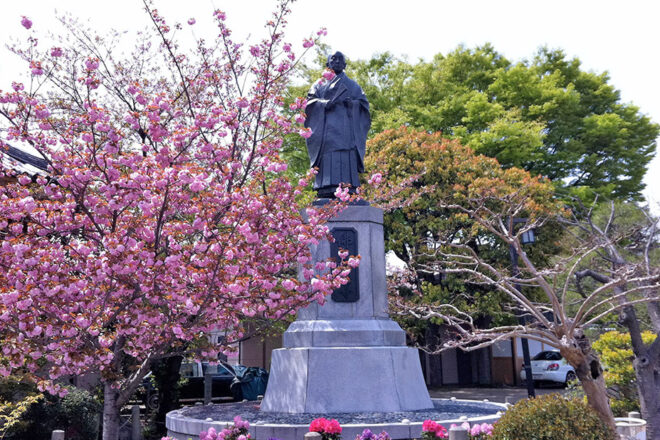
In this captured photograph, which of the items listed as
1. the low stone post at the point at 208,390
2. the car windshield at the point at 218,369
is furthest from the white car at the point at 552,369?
the low stone post at the point at 208,390

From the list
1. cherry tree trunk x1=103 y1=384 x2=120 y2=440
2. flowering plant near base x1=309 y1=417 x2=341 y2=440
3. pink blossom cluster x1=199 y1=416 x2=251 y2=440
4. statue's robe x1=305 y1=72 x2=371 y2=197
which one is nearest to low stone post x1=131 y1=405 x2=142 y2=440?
cherry tree trunk x1=103 y1=384 x2=120 y2=440

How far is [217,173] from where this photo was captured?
9094 mm

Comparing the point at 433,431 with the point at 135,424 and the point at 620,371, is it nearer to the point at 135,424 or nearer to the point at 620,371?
the point at 620,371

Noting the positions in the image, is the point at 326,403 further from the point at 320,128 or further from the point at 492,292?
the point at 492,292

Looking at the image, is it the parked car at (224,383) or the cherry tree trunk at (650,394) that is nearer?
the cherry tree trunk at (650,394)

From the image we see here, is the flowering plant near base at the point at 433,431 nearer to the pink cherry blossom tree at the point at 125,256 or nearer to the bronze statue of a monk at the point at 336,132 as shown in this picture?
the pink cherry blossom tree at the point at 125,256

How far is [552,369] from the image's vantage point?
25.2m

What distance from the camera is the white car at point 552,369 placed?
82.3 feet

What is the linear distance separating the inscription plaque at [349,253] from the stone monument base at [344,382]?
1.12 m

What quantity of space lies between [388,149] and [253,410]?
13670 mm

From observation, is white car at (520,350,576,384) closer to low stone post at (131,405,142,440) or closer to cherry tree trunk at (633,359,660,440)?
cherry tree trunk at (633,359,660,440)

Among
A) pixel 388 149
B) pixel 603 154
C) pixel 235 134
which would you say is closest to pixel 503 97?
pixel 603 154

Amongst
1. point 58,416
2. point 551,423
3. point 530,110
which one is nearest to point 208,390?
point 58,416

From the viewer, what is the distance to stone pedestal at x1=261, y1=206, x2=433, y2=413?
9.32 meters
